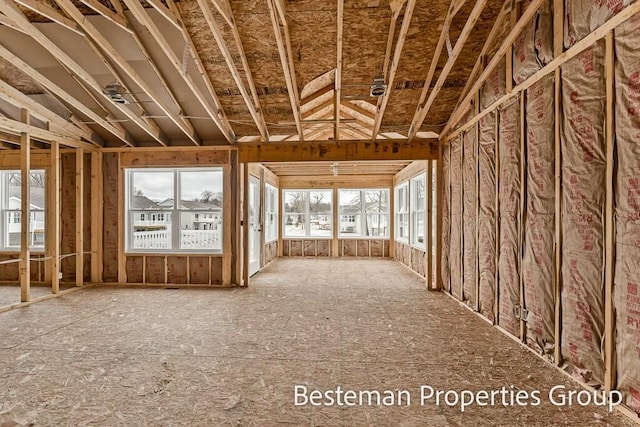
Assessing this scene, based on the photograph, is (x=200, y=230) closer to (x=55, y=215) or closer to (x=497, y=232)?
(x=55, y=215)

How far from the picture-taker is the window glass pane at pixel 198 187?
6512 millimetres

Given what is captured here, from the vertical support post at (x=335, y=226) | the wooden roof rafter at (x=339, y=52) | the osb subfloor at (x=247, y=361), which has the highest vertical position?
the wooden roof rafter at (x=339, y=52)

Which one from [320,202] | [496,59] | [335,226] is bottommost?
[335,226]

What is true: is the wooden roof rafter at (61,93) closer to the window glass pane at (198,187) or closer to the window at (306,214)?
the window glass pane at (198,187)

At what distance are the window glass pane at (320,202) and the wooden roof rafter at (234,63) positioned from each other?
194 inches

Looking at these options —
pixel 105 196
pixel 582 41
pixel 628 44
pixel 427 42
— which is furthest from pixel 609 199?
pixel 105 196

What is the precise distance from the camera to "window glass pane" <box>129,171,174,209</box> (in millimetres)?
6512

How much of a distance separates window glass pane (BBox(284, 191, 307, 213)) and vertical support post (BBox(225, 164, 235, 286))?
15.1 ft

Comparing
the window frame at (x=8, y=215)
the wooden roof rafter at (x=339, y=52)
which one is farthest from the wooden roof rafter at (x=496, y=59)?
the window frame at (x=8, y=215)

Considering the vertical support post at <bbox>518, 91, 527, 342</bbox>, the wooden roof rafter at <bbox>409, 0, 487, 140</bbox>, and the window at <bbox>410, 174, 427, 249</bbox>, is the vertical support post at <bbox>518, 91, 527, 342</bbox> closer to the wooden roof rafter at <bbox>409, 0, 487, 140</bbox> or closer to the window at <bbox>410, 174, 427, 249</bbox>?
the wooden roof rafter at <bbox>409, 0, 487, 140</bbox>

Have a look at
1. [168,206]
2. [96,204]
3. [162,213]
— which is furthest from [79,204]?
[168,206]

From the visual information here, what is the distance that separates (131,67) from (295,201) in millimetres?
6958

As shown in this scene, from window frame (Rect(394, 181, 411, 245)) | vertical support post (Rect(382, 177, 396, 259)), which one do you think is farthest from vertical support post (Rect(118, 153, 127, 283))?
vertical support post (Rect(382, 177, 396, 259))

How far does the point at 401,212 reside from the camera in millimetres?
9602
